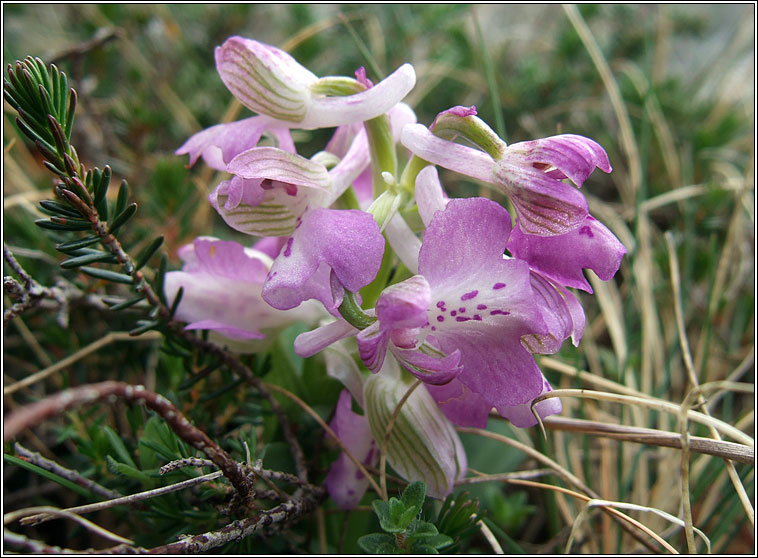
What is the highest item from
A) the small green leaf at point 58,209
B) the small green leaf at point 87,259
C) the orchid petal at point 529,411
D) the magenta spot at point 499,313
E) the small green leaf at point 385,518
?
the small green leaf at point 58,209

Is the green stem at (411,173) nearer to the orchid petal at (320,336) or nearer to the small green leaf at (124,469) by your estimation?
the orchid petal at (320,336)

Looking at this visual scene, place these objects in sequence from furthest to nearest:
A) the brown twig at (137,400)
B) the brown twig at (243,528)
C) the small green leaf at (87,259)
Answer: the small green leaf at (87,259) → the brown twig at (243,528) → the brown twig at (137,400)

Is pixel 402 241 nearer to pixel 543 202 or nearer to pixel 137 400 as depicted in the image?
pixel 543 202

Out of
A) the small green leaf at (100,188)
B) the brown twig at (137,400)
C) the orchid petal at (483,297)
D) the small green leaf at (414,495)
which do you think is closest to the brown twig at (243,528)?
the brown twig at (137,400)

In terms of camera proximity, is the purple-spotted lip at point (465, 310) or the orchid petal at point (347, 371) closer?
the purple-spotted lip at point (465, 310)

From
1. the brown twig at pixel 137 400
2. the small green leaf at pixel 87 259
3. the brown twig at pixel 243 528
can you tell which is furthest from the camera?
the small green leaf at pixel 87 259

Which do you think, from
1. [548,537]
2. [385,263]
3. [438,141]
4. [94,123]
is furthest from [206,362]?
[94,123]

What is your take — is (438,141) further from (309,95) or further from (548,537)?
(548,537)

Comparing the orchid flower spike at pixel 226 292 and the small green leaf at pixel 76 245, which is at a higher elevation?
the small green leaf at pixel 76 245
